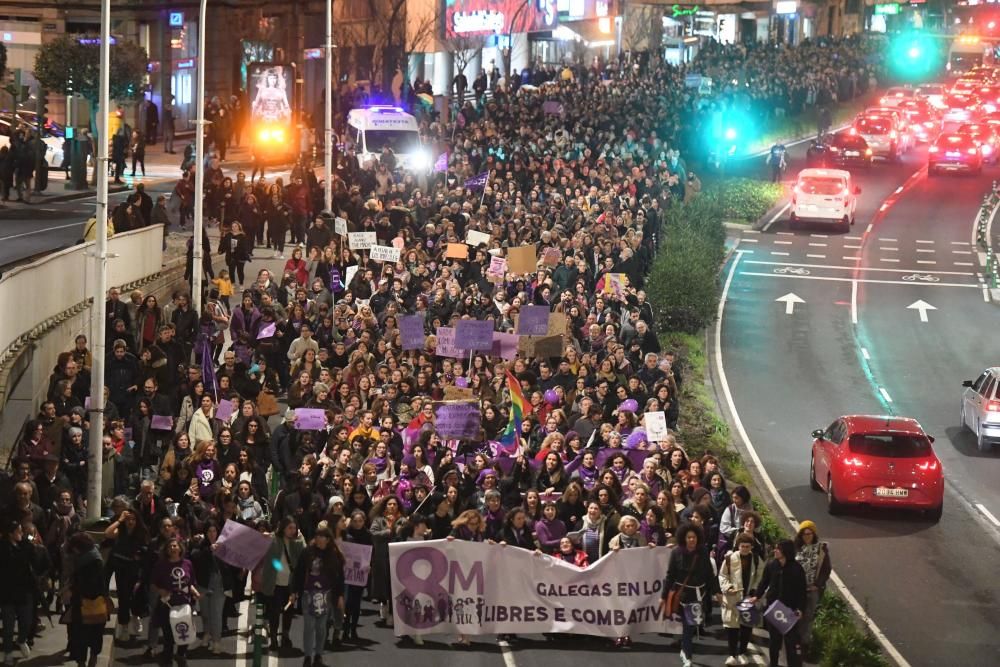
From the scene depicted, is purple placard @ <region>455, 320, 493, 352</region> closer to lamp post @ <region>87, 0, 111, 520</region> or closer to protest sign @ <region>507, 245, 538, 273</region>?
protest sign @ <region>507, 245, 538, 273</region>

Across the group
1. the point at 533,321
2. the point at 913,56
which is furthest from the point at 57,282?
the point at 913,56

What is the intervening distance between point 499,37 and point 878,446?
5544cm

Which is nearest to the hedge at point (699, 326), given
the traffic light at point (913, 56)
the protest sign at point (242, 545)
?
the protest sign at point (242, 545)

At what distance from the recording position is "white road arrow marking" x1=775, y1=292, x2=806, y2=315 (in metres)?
41.0

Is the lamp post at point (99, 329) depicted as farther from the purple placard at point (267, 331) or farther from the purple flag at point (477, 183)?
the purple flag at point (477, 183)

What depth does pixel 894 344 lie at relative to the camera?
38.1 m

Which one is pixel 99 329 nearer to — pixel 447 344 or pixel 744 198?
pixel 447 344

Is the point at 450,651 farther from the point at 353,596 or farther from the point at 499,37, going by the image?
the point at 499,37

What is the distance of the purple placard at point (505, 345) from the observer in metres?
26.6

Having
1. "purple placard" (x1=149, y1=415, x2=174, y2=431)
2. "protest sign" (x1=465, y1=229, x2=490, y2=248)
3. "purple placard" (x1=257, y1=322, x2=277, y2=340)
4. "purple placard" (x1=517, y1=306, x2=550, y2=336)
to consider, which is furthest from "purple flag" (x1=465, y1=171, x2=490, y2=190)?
"purple placard" (x1=149, y1=415, x2=174, y2=431)

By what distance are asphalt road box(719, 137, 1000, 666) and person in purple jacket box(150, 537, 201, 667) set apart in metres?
7.22

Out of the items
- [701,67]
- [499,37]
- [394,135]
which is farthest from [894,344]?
[499,37]

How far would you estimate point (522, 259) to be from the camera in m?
30.8

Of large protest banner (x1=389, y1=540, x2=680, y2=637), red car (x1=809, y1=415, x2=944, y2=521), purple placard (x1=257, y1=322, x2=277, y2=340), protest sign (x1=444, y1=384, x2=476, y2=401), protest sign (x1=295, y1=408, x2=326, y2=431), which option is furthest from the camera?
purple placard (x1=257, y1=322, x2=277, y2=340)
